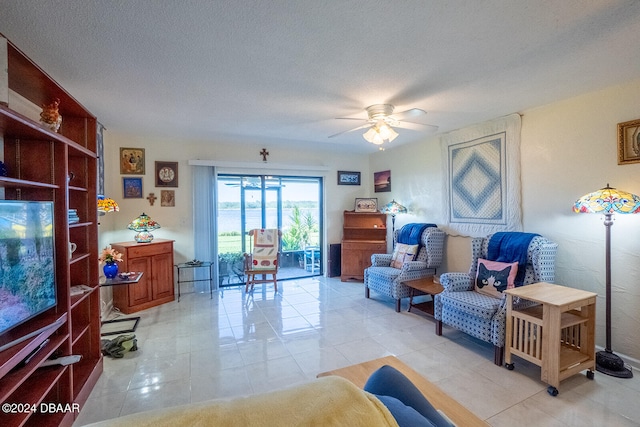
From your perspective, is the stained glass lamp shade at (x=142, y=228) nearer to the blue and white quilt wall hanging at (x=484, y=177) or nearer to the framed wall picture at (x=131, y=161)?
the framed wall picture at (x=131, y=161)

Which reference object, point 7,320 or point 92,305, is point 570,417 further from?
point 92,305

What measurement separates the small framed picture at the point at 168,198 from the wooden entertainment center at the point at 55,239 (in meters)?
2.01

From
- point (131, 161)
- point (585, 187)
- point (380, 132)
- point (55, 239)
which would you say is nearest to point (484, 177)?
point (585, 187)

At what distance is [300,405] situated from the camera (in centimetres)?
67

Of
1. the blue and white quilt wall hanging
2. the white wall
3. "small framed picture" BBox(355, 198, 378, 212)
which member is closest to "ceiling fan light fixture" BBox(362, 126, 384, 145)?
the blue and white quilt wall hanging

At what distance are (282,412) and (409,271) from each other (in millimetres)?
3305

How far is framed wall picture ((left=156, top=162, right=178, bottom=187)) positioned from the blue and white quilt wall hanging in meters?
4.09

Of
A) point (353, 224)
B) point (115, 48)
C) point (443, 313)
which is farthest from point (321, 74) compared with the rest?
point (353, 224)

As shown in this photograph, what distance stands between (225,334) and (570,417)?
2881 mm

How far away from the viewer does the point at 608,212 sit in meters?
2.20

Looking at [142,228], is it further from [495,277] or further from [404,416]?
[495,277]

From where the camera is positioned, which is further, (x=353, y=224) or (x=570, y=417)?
(x=353, y=224)

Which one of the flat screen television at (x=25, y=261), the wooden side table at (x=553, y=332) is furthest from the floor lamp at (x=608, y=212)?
the flat screen television at (x=25, y=261)

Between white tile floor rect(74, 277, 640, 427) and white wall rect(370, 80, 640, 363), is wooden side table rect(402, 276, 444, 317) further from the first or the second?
white wall rect(370, 80, 640, 363)
